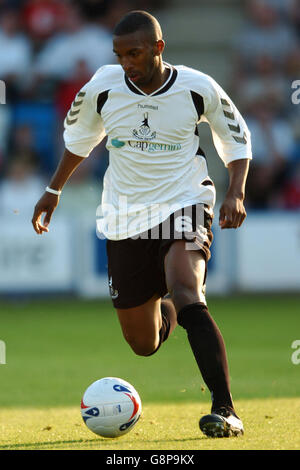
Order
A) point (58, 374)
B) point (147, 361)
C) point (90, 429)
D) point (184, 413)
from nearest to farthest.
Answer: point (90, 429)
point (184, 413)
point (58, 374)
point (147, 361)

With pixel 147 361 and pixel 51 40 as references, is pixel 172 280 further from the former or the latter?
pixel 51 40

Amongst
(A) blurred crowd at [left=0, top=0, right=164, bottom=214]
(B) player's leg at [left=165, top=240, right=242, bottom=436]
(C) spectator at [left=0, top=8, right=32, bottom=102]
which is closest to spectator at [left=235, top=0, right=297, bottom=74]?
(A) blurred crowd at [left=0, top=0, right=164, bottom=214]

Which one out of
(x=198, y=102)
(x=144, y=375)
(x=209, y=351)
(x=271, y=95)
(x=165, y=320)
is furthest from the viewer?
Answer: (x=271, y=95)

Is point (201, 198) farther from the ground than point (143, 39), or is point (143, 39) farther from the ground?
point (143, 39)

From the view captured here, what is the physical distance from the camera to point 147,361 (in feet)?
31.4

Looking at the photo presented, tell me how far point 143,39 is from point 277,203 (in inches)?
385

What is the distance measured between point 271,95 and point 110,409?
11263 millimetres

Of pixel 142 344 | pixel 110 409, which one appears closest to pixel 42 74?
pixel 142 344

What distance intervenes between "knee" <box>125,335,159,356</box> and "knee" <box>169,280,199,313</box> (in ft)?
2.93

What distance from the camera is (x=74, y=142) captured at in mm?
6273

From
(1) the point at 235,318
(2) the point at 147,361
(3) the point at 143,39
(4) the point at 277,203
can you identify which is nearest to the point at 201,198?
(3) the point at 143,39

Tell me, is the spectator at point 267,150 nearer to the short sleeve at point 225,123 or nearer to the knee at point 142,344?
the knee at point 142,344

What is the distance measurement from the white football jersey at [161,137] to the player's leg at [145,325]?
0.51 meters

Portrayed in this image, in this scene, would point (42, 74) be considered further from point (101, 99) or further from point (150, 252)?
point (150, 252)
